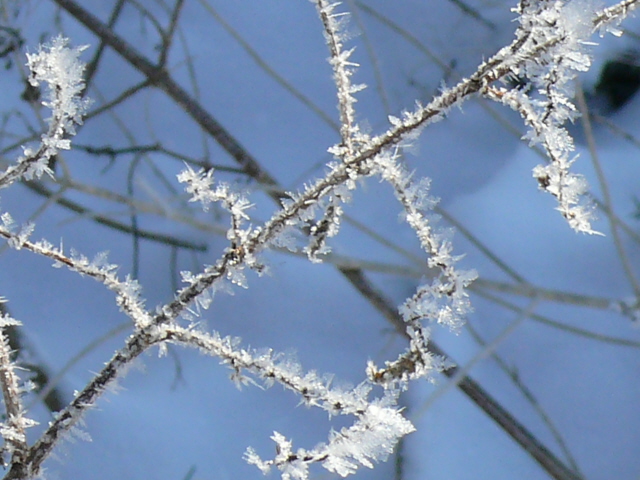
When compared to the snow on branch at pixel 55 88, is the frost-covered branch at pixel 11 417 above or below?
below

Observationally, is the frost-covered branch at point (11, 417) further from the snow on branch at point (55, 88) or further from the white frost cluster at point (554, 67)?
the white frost cluster at point (554, 67)

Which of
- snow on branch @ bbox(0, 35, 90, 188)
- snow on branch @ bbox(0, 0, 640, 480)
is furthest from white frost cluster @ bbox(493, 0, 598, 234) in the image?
snow on branch @ bbox(0, 35, 90, 188)

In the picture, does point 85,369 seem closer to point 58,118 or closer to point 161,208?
point 161,208

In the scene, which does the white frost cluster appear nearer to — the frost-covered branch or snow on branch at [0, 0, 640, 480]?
snow on branch at [0, 0, 640, 480]

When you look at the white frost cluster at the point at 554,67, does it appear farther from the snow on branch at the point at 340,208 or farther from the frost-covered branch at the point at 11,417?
the frost-covered branch at the point at 11,417

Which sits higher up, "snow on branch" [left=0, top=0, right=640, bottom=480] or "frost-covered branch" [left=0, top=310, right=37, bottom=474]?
"snow on branch" [left=0, top=0, right=640, bottom=480]

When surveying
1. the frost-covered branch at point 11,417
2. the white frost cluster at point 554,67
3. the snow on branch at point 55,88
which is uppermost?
the white frost cluster at point 554,67

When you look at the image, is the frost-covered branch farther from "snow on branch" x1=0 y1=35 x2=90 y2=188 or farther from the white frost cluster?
the white frost cluster

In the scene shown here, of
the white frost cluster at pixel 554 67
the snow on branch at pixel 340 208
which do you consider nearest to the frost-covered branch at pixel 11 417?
the snow on branch at pixel 340 208

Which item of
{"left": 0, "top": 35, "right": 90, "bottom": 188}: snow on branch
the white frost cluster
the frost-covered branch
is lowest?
the frost-covered branch

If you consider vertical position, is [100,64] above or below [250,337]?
above

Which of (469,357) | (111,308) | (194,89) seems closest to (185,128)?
(194,89)
